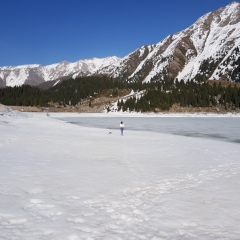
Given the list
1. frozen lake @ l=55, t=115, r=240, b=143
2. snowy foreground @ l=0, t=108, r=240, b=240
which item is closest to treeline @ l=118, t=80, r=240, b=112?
frozen lake @ l=55, t=115, r=240, b=143

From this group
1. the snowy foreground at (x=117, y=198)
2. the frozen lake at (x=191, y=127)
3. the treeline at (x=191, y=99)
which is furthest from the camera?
the treeline at (x=191, y=99)

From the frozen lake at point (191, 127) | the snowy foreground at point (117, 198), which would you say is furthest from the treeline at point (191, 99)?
the snowy foreground at point (117, 198)

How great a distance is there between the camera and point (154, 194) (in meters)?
11.8

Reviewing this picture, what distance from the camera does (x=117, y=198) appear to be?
11.1 metres

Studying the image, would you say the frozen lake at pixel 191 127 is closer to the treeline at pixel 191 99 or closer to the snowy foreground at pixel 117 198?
the snowy foreground at pixel 117 198

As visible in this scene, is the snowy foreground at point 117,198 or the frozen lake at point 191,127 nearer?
the snowy foreground at point 117,198

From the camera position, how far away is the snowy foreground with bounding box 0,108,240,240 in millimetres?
8109

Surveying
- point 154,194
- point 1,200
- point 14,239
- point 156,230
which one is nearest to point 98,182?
point 154,194

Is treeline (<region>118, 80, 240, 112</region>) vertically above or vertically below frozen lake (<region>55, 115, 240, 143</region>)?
above

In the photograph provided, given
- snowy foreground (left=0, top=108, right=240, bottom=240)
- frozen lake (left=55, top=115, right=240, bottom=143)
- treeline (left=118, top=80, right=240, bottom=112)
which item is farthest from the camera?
treeline (left=118, top=80, right=240, bottom=112)

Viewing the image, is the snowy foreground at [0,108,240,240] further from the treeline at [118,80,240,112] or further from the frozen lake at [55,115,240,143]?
the treeline at [118,80,240,112]

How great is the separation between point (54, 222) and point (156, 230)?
302cm

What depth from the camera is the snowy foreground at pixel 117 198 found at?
8109 millimetres

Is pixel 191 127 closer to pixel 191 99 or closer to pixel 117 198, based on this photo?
pixel 117 198
